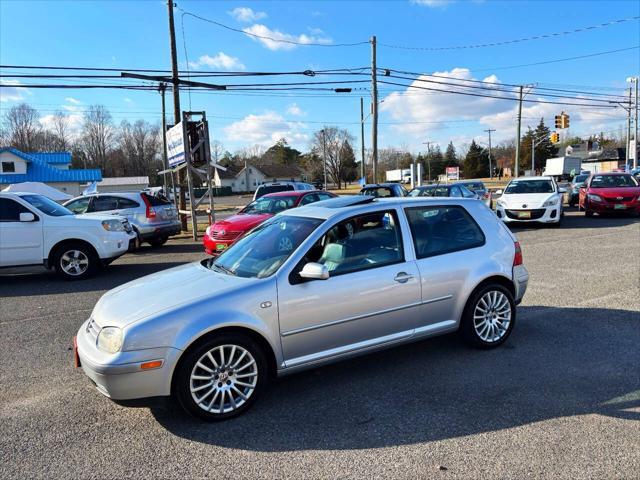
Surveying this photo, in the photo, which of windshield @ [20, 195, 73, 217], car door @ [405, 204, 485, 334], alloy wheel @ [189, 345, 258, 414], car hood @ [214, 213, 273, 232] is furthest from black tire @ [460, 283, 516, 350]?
windshield @ [20, 195, 73, 217]

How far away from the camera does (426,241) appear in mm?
4457

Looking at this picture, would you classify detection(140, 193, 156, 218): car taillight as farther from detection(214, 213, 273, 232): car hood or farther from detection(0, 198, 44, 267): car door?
detection(0, 198, 44, 267): car door

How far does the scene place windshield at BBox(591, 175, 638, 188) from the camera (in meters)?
17.5

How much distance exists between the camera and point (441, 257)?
14.6 ft

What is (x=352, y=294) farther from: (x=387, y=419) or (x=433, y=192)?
(x=433, y=192)

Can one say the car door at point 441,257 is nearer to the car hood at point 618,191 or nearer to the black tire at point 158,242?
the black tire at point 158,242

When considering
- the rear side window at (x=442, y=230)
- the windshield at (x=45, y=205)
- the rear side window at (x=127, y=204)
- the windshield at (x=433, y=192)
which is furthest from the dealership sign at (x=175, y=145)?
the rear side window at (x=442, y=230)

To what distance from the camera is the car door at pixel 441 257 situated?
432 centimetres

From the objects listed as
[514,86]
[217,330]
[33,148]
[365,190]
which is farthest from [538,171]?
[217,330]

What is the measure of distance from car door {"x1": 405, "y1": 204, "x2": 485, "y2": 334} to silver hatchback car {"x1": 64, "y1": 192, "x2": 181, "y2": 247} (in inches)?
408

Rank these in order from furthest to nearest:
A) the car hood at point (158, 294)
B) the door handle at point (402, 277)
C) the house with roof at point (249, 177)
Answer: the house with roof at point (249, 177), the door handle at point (402, 277), the car hood at point (158, 294)

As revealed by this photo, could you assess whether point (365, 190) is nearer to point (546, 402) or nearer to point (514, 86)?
point (546, 402)

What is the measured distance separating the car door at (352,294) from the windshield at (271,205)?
26.0ft

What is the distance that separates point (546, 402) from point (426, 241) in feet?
5.44
